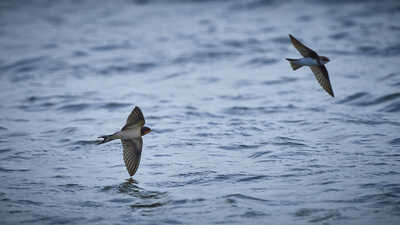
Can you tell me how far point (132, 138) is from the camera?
5898 mm

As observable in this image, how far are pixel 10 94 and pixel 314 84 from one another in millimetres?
4980

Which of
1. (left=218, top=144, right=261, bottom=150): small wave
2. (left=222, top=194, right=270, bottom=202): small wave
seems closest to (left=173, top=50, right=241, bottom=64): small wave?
(left=218, top=144, right=261, bottom=150): small wave

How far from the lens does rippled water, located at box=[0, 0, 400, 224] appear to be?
17.2 ft

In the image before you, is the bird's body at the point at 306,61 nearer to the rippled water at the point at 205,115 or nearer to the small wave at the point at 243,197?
the rippled water at the point at 205,115

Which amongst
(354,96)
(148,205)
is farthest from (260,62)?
(148,205)

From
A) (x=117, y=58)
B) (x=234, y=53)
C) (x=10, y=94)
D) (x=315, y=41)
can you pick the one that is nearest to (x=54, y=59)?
(x=117, y=58)

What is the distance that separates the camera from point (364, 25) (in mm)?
13062

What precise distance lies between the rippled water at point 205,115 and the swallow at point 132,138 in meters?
0.20

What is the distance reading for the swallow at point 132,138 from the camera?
5688mm

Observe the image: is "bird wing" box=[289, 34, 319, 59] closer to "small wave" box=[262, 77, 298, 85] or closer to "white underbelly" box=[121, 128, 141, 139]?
"white underbelly" box=[121, 128, 141, 139]

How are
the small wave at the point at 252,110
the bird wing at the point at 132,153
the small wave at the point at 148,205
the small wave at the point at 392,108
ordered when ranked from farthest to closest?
the small wave at the point at 252,110 → the small wave at the point at 392,108 → the bird wing at the point at 132,153 → the small wave at the point at 148,205

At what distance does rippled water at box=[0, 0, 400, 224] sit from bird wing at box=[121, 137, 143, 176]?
19 cm

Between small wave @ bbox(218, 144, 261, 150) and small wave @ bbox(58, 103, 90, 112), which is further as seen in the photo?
small wave @ bbox(58, 103, 90, 112)

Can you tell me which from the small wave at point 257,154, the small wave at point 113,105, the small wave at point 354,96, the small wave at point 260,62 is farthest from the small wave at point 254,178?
the small wave at point 260,62
